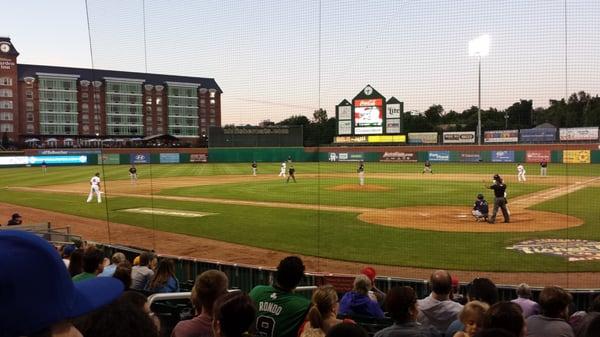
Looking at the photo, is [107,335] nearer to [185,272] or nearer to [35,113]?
[185,272]

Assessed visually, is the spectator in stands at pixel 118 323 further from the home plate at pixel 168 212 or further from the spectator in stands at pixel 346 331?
the home plate at pixel 168 212

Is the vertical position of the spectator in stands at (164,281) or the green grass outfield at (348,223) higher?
the spectator in stands at (164,281)

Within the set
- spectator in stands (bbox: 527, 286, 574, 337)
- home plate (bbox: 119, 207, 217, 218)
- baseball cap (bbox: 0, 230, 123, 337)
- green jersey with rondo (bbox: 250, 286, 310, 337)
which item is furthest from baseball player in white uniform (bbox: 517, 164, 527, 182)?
baseball cap (bbox: 0, 230, 123, 337)

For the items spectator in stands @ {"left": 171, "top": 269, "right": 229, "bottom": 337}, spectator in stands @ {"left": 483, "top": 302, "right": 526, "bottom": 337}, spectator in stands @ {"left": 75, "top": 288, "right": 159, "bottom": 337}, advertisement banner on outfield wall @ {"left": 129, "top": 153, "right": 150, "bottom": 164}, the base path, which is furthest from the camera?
advertisement banner on outfield wall @ {"left": 129, "top": 153, "right": 150, "bottom": 164}

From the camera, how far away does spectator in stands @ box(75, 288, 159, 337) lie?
6.05 ft

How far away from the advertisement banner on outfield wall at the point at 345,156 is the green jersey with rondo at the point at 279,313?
47.1 m

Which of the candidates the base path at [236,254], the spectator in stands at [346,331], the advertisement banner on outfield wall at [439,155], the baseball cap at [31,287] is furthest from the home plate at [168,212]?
the advertisement banner on outfield wall at [439,155]

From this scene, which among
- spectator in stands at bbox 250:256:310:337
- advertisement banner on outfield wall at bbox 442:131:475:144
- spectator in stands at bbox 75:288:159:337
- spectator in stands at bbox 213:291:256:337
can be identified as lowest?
spectator in stands at bbox 250:256:310:337

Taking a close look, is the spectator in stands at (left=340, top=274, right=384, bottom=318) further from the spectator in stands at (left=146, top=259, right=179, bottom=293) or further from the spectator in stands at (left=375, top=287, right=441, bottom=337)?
the spectator in stands at (left=146, top=259, right=179, bottom=293)

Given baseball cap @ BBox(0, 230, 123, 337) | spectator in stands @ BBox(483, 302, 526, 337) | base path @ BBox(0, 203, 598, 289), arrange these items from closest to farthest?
baseball cap @ BBox(0, 230, 123, 337) → spectator in stands @ BBox(483, 302, 526, 337) → base path @ BBox(0, 203, 598, 289)

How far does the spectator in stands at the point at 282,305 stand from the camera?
4438 mm

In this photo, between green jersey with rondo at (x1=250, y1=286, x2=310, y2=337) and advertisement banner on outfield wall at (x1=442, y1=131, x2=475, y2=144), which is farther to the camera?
advertisement banner on outfield wall at (x1=442, y1=131, x2=475, y2=144)

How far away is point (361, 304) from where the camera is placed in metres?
5.80

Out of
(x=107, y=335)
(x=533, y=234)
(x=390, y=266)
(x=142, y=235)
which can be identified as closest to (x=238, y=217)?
(x=142, y=235)
